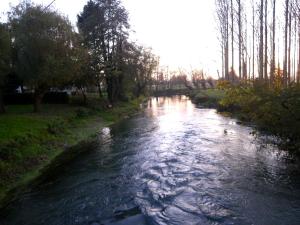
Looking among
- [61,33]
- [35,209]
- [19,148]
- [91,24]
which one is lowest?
[35,209]

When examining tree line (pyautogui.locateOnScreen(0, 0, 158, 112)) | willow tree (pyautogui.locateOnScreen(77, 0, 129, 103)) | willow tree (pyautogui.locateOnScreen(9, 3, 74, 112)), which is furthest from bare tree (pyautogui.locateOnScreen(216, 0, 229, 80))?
willow tree (pyautogui.locateOnScreen(9, 3, 74, 112))

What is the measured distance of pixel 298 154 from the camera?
1194 cm

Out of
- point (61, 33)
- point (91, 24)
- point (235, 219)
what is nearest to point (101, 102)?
point (91, 24)

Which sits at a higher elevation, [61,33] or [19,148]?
[61,33]

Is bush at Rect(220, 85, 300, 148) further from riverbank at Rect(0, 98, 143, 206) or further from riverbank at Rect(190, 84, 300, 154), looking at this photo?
riverbank at Rect(0, 98, 143, 206)

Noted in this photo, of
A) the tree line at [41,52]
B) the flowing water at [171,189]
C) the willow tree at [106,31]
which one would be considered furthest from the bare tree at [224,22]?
the flowing water at [171,189]

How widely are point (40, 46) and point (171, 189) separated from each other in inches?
661

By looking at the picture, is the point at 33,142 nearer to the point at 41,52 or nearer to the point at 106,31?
the point at 41,52

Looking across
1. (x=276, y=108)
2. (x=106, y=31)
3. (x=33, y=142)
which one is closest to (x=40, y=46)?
(x=33, y=142)

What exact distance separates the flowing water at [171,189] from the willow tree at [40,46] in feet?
30.4

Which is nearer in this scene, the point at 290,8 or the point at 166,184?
the point at 166,184

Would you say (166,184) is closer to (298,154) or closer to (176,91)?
(298,154)

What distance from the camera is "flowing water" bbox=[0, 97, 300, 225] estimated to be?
860cm

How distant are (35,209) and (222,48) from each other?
141 ft
